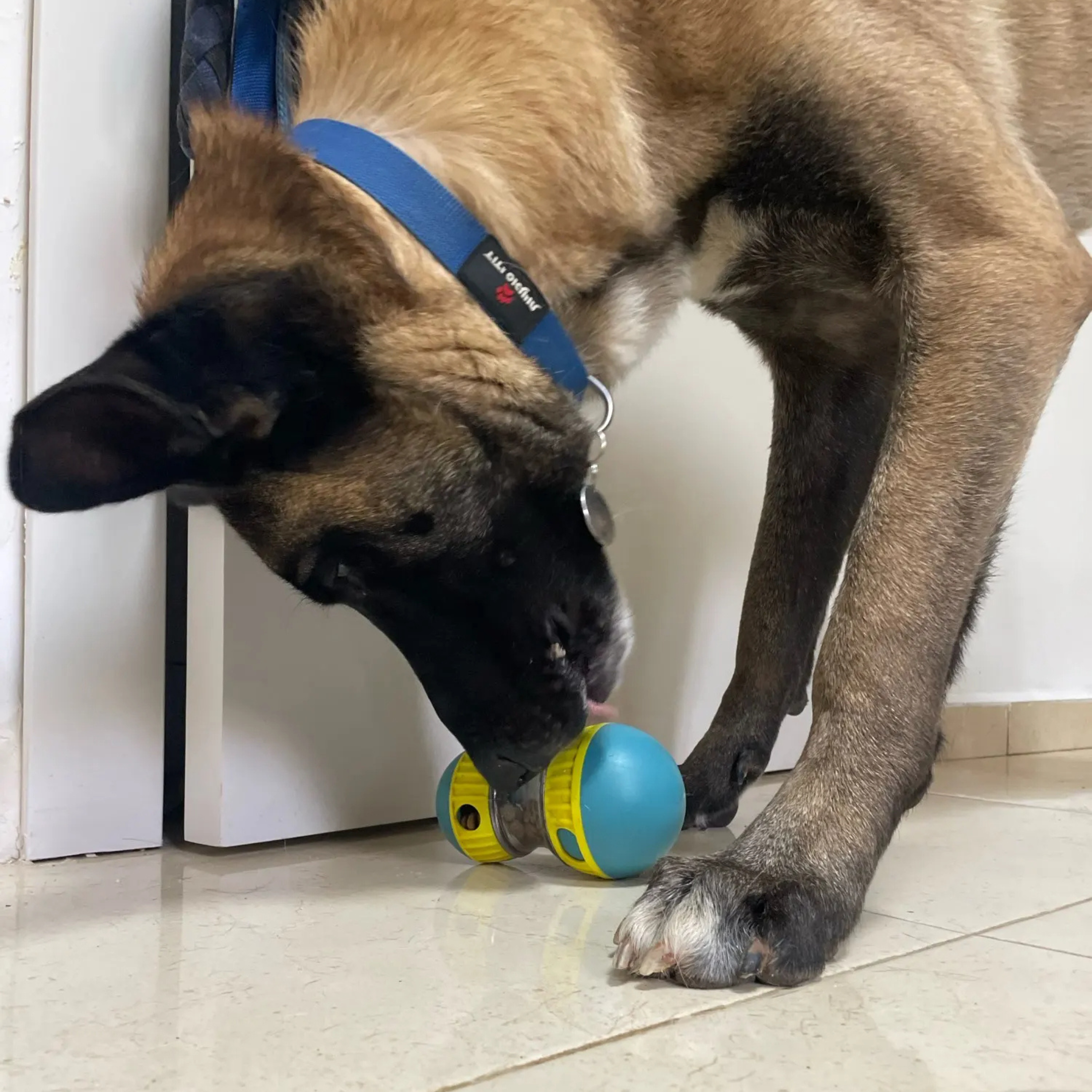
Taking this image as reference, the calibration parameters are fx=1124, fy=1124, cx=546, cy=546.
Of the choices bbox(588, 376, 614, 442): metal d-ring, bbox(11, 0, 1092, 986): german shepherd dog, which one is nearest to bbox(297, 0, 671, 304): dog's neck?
bbox(11, 0, 1092, 986): german shepherd dog

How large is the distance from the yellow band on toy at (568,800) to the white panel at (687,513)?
0.58 meters

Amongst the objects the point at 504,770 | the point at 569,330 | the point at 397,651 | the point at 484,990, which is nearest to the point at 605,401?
the point at 569,330

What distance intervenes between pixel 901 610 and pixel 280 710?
2.72ft

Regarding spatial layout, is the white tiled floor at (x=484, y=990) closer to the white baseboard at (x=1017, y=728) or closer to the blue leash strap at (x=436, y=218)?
the blue leash strap at (x=436, y=218)

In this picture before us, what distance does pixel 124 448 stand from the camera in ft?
3.22

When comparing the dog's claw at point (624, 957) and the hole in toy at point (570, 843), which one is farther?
the hole in toy at point (570, 843)

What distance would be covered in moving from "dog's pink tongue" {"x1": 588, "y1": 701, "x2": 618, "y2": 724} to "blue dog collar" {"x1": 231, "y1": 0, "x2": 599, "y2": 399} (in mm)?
373

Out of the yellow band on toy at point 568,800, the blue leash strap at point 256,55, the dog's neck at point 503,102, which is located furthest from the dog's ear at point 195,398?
the yellow band on toy at point 568,800

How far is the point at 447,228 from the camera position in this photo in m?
1.08

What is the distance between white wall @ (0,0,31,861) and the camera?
137 cm

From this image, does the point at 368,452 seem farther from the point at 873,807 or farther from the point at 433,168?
the point at 873,807

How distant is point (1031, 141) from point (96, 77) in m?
1.19

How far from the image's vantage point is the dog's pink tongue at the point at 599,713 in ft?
4.23

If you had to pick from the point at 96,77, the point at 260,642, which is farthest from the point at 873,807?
the point at 96,77
